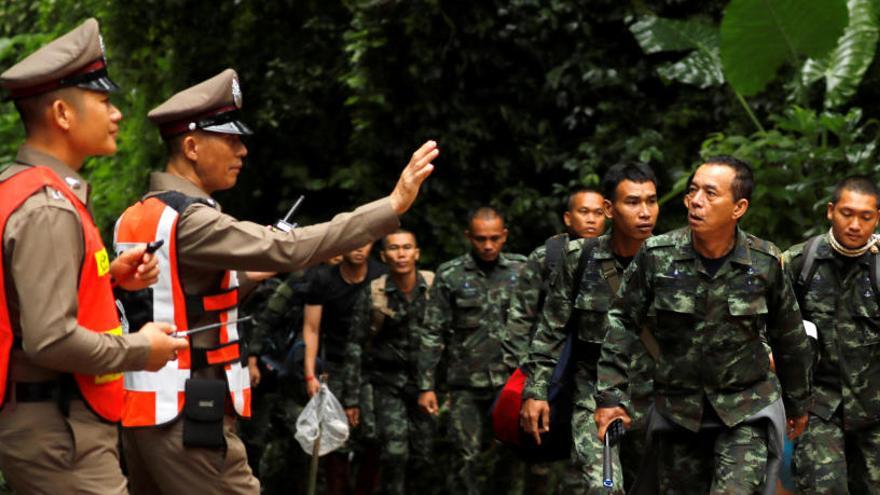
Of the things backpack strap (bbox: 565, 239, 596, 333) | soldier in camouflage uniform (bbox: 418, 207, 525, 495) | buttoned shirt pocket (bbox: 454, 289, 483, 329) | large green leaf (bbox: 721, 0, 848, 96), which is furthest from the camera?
large green leaf (bbox: 721, 0, 848, 96)

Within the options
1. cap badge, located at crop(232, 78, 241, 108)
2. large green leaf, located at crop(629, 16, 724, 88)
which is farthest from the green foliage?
cap badge, located at crop(232, 78, 241, 108)

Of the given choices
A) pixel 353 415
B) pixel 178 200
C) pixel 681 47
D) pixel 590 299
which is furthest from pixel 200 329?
pixel 681 47

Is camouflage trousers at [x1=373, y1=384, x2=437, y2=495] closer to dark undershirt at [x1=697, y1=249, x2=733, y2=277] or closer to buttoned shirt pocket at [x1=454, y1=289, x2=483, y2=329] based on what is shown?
buttoned shirt pocket at [x1=454, y1=289, x2=483, y2=329]

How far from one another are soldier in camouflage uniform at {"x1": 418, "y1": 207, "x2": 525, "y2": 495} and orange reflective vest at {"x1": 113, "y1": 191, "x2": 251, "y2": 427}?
17.1ft

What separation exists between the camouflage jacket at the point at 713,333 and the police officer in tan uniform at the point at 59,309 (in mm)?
3039

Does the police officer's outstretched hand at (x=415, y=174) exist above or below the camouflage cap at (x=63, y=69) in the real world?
below

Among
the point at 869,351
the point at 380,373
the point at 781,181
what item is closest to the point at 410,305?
the point at 380,373

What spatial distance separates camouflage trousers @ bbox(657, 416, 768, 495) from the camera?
6.83 meters

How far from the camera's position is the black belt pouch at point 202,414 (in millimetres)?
5488

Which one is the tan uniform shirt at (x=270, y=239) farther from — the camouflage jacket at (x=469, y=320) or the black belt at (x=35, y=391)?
the camouflage jacket at (x=469, y=320)

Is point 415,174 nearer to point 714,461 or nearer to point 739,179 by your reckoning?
point 739,179

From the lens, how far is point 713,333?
22.7 feet

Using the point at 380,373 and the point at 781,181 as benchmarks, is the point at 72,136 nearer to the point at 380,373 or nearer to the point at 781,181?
the point at 380,373

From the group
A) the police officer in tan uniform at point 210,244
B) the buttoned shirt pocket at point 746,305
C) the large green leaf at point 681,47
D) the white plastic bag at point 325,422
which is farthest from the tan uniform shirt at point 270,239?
the large green leaf at point 681,47
